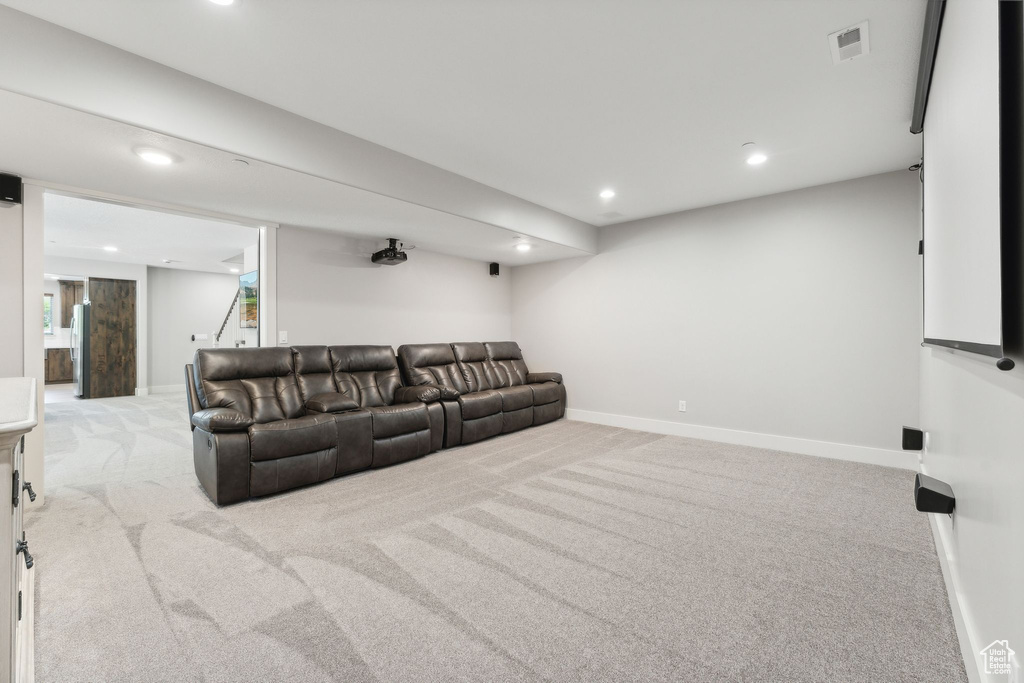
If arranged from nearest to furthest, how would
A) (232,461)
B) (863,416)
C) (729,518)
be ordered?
(729,518) → (232,461) → (863,416)

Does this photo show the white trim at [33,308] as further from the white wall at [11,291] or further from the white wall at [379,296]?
the white wall at [379,296]

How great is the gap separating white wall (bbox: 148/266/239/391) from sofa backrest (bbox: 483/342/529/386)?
6576 millimetres

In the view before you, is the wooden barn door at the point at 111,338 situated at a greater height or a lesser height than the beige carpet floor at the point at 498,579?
greater

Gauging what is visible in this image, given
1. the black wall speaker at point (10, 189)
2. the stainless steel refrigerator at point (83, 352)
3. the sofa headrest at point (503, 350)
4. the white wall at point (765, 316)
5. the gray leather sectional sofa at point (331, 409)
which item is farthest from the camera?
the stainless steel refrigerator at point (83, 352)

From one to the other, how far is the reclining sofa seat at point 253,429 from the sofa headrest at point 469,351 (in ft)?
6.76

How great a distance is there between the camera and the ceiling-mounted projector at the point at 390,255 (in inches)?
197

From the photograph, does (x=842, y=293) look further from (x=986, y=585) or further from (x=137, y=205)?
(x=137, y=205)

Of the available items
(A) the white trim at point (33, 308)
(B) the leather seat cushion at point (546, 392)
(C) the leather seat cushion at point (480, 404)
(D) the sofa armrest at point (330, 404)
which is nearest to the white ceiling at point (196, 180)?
(A) the white trim at point (33, 308)

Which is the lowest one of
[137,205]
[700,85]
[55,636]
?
[55,636]

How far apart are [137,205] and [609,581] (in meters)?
4.41

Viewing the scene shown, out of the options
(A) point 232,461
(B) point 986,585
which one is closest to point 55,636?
(A) point 232,461

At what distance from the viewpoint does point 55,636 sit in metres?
1.71

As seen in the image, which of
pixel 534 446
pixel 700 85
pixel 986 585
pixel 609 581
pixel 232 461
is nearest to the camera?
pixel 986 585

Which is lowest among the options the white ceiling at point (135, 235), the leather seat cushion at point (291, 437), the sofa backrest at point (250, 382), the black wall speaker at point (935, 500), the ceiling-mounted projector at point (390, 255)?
the leather seat cushion at point (291, 437)
